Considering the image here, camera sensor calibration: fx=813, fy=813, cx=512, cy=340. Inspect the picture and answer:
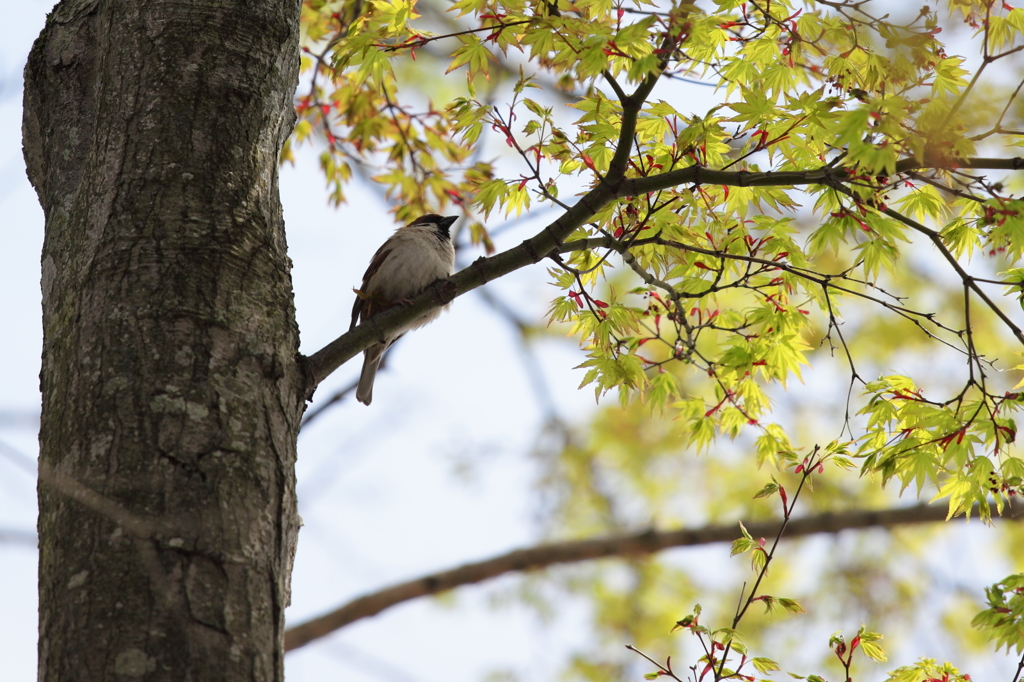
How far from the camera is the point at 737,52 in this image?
9.53ft

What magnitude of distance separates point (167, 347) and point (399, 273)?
9.35 ft

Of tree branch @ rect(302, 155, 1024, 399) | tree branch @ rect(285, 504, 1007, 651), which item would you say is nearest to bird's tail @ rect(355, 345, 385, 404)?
tree branch @ rect(285, 504, 1007, 651)

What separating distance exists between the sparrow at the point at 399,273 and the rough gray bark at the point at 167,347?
83.4 inches

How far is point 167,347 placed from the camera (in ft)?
6.34

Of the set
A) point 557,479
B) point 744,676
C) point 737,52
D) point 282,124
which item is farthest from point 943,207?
point 557,479

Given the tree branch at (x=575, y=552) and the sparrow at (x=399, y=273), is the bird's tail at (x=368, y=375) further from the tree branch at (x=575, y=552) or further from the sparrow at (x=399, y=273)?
the tree branch at (x=575, y=552)

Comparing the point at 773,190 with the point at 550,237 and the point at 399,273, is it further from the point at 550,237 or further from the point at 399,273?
the point at 399,273

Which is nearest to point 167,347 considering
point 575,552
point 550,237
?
point 550,237

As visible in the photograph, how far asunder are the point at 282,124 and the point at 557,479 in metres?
5.24

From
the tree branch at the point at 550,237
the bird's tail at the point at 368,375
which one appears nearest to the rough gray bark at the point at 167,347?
the tree branch at the point at 550,237

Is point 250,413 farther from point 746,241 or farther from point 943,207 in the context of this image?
point 943,207

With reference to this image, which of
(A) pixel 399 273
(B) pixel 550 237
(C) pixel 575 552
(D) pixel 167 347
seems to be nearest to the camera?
(D) pixel 167 347

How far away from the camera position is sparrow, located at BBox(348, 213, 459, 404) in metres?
4.75

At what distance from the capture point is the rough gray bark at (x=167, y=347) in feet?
5.55
